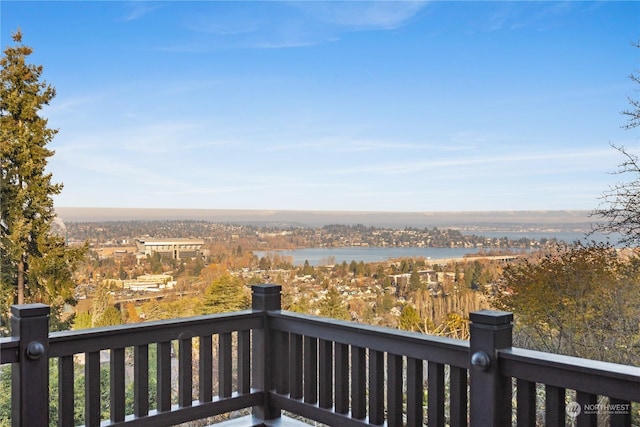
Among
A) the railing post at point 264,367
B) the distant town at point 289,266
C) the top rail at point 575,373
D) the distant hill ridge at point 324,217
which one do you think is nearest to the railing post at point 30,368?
the railing post at point 264,367

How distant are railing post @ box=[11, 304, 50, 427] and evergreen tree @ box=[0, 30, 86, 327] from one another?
384cm

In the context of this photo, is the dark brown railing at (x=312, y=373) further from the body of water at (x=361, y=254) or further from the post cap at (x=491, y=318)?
the body of water at (x=361, y=254)

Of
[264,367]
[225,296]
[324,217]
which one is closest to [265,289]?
[264,367]

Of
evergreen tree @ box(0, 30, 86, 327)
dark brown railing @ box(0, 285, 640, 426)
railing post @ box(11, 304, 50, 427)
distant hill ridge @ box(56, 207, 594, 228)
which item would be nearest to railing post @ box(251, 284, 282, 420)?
dark brown railing @ box(0, 285, 640, 426)

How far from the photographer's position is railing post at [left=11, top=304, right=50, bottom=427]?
228cm

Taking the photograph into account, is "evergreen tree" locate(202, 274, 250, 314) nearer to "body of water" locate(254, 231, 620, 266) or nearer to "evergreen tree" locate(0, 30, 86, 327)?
"body of water" locate(254, 231, 620, 266)

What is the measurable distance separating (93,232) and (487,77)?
454cm

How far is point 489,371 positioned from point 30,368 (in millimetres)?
1821

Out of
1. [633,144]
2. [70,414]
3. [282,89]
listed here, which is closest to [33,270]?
[282,89]

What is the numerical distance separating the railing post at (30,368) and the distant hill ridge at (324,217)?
163 inches

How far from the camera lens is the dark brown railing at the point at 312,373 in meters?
2.05

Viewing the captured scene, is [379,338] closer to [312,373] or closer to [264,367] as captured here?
[312,373]

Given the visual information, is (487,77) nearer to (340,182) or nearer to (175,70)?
(340,182)

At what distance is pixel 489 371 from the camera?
214cm
